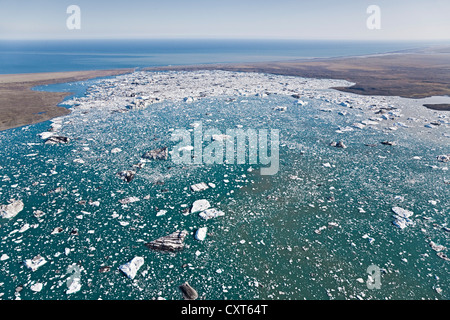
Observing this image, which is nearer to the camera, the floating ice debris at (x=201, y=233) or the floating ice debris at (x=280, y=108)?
the floating ice debris at (x=201, y=233)

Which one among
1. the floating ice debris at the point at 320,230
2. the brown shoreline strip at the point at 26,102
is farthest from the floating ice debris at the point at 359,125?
the brown shoreline strip at the point at 26,102

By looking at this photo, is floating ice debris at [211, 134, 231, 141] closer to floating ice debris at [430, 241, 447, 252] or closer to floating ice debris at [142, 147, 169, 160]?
floating ice debris at [142, 147, 169, 160]

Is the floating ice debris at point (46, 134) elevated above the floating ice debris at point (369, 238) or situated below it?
above

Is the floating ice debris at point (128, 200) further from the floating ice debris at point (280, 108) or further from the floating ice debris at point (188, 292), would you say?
the floating ice debris at point (280, 108)

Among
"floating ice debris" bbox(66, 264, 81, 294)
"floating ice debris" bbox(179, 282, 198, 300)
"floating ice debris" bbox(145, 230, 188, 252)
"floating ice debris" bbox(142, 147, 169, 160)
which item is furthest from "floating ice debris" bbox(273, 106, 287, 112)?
"floating ice debris" bbox(66, 264, 81, 294)

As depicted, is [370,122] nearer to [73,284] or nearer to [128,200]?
[128,200]
